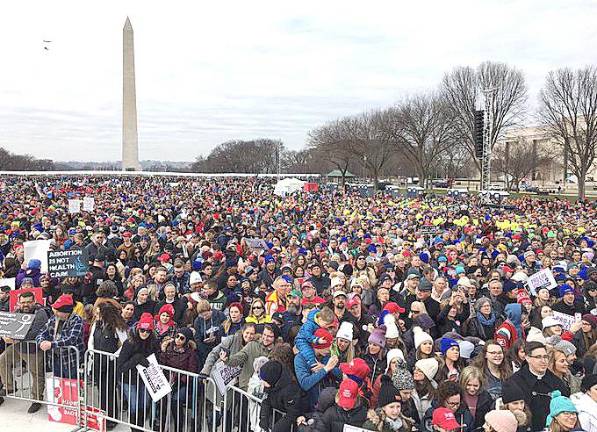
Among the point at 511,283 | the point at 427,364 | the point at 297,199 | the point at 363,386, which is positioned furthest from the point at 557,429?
the point at 297,199

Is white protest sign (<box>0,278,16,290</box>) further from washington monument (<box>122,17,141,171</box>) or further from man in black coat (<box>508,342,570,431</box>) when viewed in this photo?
washington monument (<box>122,17,141,171</box>)

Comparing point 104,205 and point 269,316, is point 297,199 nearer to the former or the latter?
point 104,205

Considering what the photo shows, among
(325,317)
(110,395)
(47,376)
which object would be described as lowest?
(110,395)

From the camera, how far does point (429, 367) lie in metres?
4.87

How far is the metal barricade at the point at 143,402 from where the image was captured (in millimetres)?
5734

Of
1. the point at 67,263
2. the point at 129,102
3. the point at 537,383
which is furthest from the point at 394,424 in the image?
the point at 129,102

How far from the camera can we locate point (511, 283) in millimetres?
8938

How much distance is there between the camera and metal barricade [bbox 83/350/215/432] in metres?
5.73

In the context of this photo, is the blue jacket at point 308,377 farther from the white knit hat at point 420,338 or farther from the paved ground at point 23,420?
the paved ground at point 23,420

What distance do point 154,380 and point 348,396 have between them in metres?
2.26

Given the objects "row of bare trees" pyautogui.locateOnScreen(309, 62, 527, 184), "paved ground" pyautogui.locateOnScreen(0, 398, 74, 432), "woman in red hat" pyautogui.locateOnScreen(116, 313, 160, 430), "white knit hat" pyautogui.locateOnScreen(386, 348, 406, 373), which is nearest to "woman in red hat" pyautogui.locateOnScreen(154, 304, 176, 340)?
"woman in red hat" pyautogui.locateOnScreen(116, 313, 160, 430)

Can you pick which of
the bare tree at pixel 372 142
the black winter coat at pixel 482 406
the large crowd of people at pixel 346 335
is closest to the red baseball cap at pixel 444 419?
the large crowd of people at pixel 346 335

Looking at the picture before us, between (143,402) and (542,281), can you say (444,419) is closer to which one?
(143,402)

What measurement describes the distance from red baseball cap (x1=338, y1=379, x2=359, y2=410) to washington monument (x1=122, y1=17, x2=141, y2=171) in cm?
6019
